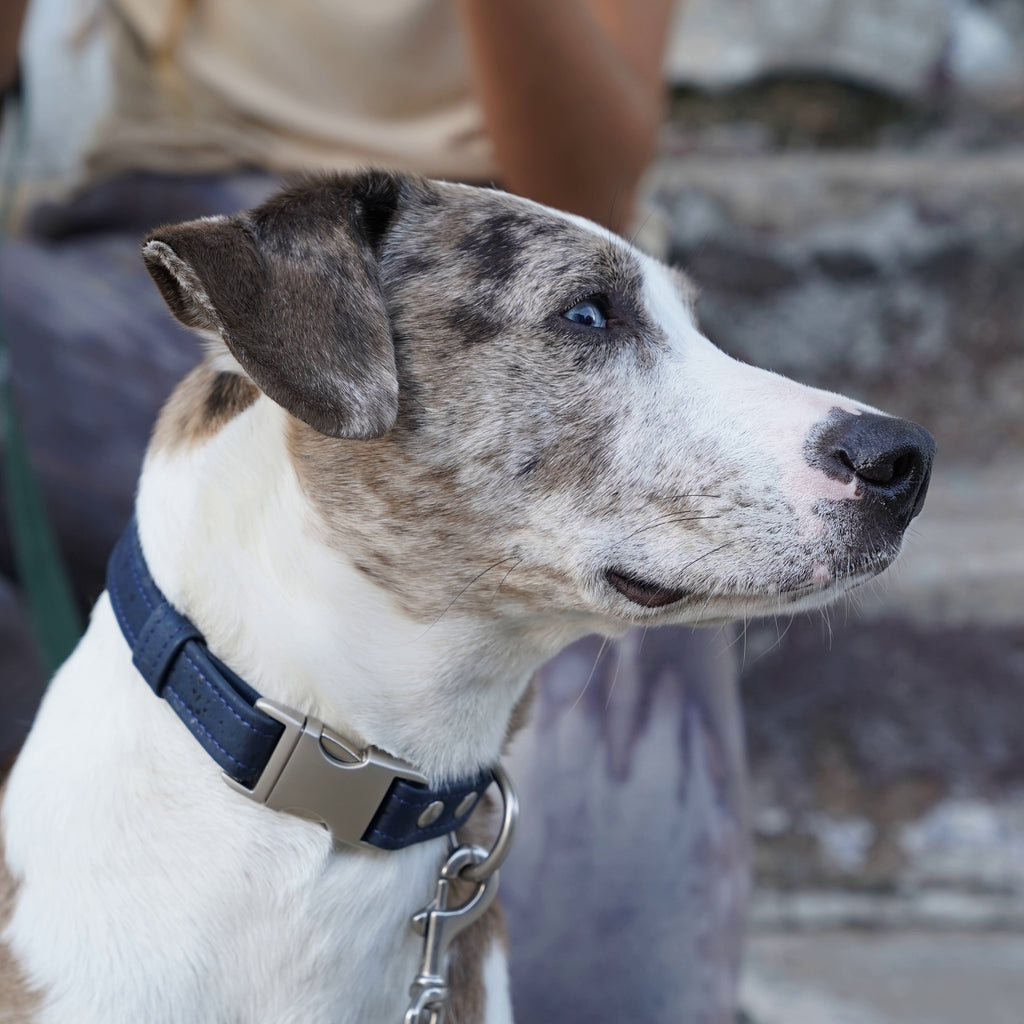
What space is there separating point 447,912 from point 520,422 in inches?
21.5

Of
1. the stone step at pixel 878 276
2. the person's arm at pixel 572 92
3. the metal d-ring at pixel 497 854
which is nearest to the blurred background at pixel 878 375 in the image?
the stone step at pixel 878 276

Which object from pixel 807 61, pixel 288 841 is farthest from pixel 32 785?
pixel 807 61

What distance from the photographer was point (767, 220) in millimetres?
3268

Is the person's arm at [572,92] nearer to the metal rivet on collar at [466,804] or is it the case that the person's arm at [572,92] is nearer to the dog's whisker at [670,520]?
the dog's whisker at [670,520]

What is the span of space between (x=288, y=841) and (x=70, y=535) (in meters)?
1.25

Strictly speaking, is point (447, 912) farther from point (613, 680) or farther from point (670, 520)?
point (613, 680)

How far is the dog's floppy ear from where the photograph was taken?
3.95ft

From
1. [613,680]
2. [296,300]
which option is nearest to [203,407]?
[296,300]

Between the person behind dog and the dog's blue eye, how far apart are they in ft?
2.33

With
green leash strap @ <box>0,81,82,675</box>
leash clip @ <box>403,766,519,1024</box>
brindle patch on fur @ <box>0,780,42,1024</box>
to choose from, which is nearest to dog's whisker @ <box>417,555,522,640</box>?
leash clip @ <box>403,766,519,1024</box>

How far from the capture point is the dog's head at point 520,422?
1.26 metres

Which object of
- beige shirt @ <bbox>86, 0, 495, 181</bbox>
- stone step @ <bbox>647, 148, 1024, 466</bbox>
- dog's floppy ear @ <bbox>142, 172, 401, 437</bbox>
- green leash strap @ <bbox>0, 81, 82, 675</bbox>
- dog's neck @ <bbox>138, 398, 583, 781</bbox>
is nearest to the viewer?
dog's floppy ear @ <bbox>142, 172, 401, 437</bbox>

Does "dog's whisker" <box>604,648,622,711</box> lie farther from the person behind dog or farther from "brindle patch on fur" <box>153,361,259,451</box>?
"brindle patch on fur" <box>153,361,259,451</box>

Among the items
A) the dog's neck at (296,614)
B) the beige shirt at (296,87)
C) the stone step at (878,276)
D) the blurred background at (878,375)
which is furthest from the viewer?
the stone step at (878,276)
